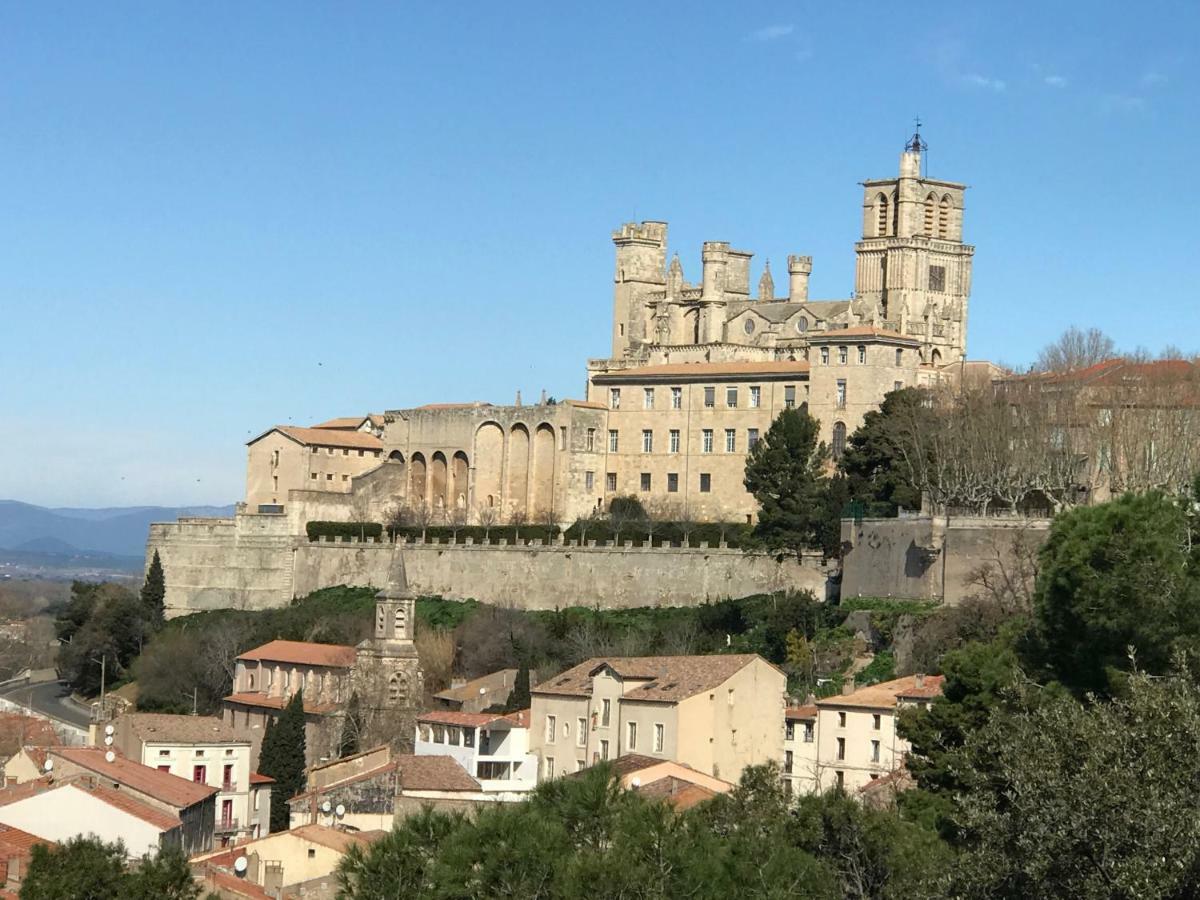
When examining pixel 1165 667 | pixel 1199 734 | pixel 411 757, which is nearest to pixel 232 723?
pixel 411 757

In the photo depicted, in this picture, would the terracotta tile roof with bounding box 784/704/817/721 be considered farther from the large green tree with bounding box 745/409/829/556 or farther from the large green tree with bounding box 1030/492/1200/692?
the large green tree with bounding box 1030/492/1200/692

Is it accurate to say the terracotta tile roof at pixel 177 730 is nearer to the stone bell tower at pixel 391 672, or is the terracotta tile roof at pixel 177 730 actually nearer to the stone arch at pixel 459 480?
the stone bell tower at pixel 391 672

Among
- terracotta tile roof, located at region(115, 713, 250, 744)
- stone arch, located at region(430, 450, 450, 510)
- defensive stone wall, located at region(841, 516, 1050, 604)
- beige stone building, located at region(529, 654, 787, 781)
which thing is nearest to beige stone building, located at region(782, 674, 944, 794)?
beige stone building, located at region(529, 654, 787, 781)

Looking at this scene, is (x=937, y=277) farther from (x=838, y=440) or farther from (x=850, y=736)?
(x=850, y=736)

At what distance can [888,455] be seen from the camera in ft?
215

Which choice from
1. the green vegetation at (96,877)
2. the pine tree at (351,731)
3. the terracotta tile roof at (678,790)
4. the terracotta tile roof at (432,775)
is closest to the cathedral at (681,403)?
the pine tree at (351,731)

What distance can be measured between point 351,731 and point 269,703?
482 cm

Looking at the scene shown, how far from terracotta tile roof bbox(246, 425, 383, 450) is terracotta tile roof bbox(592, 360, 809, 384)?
8946 millimetres

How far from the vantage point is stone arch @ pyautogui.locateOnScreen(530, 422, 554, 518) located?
255 ft

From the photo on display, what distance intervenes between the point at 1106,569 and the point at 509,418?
47661mm

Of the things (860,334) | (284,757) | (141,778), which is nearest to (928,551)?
(860,334)

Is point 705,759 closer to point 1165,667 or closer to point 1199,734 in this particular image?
point 1165,667

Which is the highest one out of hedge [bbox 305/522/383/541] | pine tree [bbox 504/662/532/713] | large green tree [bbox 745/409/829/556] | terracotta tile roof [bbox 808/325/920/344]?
terracotta tile roof [bbox 808/325/920/344]

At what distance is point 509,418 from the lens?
Answer: 261 ft
